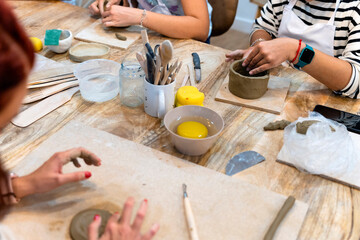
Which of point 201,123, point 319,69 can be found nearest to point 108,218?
point 201,123

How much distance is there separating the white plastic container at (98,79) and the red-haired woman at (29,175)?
342 millimetres

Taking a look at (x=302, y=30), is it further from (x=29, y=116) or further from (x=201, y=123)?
(x=29, y=116)

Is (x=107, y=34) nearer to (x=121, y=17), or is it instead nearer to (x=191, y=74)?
(x=121, y=17)

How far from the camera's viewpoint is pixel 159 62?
95 centimetres

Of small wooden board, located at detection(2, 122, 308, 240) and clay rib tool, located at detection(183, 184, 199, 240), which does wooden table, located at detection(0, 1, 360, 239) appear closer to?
small wooden board, located at detection(2, 122, 308, 240)

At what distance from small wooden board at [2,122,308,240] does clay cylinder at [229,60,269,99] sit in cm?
37

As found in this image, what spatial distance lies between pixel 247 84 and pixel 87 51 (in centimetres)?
67

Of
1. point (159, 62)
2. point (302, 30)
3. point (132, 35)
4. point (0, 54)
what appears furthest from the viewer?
point (132, 35)

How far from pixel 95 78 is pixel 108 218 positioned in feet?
2.00

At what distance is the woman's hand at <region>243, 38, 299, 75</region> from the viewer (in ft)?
3.73

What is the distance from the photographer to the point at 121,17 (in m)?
1.49

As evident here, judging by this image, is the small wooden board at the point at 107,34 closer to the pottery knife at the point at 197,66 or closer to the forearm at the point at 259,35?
the pottery knife at the point at 197,66

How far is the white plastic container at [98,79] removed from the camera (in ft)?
3.66

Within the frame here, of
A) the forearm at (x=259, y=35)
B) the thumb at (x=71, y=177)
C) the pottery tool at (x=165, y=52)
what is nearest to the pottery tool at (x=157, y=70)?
the pottery tool at (x=165, y=52)
